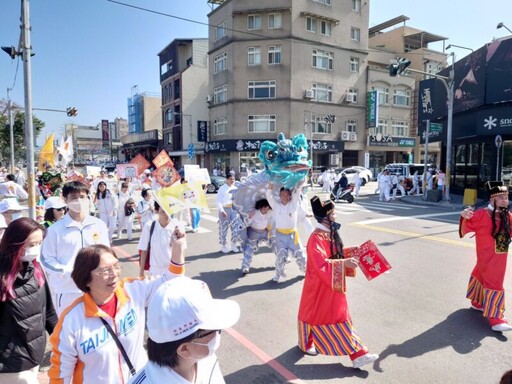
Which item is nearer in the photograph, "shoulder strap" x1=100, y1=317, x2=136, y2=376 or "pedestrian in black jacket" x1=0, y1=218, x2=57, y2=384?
"shoulder strap" x1=100, y1=317, x2=136, y2=376

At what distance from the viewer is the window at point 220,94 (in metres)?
34.0

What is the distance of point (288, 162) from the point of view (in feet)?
20.6

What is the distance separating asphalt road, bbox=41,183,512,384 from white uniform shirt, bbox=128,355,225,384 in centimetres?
217

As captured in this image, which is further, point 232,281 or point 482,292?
point 232,281

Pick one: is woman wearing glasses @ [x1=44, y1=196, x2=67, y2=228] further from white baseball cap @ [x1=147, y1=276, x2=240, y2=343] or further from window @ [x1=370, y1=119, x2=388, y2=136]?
window @ [x1=370, y1=119, x2=388, y2=136]

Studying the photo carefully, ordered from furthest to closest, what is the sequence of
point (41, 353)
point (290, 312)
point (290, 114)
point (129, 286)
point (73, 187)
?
point (290, 114), point (290, 312), point (73, 187), point (41, 353), point (129, 286)

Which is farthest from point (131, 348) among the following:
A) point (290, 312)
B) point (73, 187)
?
point (290, 312)

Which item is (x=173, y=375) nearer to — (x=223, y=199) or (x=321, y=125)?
(x=223, y=199)

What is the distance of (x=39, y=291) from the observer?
2.82m

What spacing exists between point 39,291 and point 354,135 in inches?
1387

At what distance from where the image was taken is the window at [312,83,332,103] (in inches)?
1326

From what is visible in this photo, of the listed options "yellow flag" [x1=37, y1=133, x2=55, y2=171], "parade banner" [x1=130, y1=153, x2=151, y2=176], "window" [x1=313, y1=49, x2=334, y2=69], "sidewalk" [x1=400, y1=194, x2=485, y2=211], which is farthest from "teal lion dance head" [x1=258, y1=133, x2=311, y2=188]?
"window" [x1=313, y1=49, x2=334, y2=69]

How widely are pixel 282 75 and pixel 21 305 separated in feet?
104

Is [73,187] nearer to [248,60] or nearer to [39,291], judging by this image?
[39,291]
